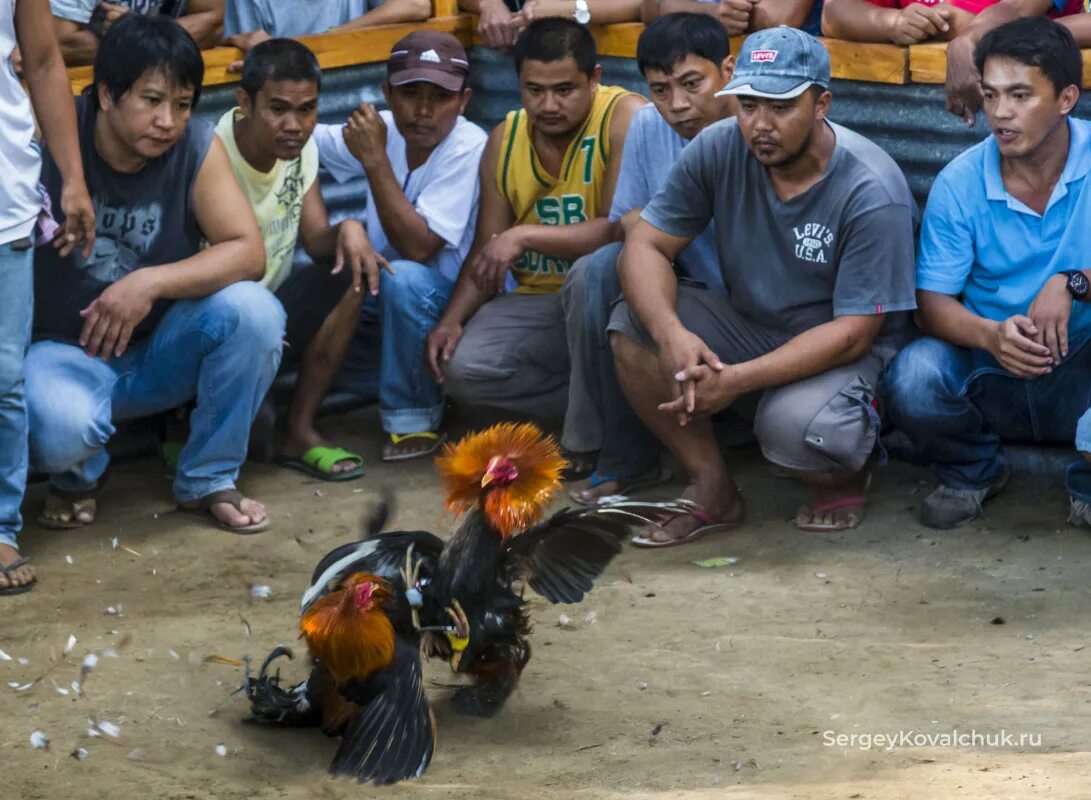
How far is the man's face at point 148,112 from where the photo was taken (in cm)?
490

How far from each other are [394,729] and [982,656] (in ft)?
5.09

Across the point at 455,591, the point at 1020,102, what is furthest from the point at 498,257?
the point at 455,591

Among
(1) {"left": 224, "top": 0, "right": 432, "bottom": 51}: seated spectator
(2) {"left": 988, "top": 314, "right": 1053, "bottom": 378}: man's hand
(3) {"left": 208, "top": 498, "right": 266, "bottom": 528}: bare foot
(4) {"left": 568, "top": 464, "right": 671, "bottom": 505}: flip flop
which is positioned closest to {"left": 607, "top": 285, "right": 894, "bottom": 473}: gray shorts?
(2) {"left": 988, "top": 314, "right": 1053, "bottom": 378}: man's hand

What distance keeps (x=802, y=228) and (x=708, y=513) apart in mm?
907

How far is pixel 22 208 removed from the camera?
4.64 metres

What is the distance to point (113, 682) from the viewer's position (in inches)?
159

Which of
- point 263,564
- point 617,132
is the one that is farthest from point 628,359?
point 263,564

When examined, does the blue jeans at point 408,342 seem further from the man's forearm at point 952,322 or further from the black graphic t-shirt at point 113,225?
the man's forearm at point 952,322

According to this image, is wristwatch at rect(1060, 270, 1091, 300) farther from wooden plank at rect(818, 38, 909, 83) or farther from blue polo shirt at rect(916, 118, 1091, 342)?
wooden plank at rect(818, 38, 909, 83)

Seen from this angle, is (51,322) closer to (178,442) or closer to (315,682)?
(178,442)

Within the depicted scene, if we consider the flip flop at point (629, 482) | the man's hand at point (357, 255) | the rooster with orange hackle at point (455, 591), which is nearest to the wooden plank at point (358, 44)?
the man's hand at point (357, 255)

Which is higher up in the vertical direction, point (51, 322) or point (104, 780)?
→ point (51, 322)

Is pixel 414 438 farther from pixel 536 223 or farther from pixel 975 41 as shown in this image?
pixel 975 41

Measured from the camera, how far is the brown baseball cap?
570 cm
